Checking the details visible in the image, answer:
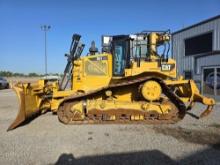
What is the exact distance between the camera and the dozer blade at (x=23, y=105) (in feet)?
29.5

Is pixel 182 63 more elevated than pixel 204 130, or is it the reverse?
pixel 182 63

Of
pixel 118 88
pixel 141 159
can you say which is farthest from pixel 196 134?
pixel 118 88

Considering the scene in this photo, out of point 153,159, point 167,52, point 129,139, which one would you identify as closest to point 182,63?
point 167,52

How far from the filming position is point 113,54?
1047 cm

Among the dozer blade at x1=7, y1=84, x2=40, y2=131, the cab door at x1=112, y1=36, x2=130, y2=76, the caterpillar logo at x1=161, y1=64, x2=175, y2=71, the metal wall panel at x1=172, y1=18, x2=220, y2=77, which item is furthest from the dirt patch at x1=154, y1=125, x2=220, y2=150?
the metal wall panel at x1=172, y1=18, x2=220, y2=77

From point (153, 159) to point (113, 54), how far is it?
5328 millimetres

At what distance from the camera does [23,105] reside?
9164mm

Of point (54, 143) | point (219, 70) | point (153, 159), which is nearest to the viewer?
point (153, 159)

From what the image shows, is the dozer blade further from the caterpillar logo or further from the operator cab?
the caterpillar logo

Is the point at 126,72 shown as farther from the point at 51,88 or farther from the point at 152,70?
the point at 51,88

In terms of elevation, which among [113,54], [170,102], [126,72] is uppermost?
[113,54]

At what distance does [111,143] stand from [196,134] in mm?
2528

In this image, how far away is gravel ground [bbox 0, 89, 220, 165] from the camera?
233 inches

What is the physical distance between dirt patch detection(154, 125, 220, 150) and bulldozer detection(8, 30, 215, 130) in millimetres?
1076
